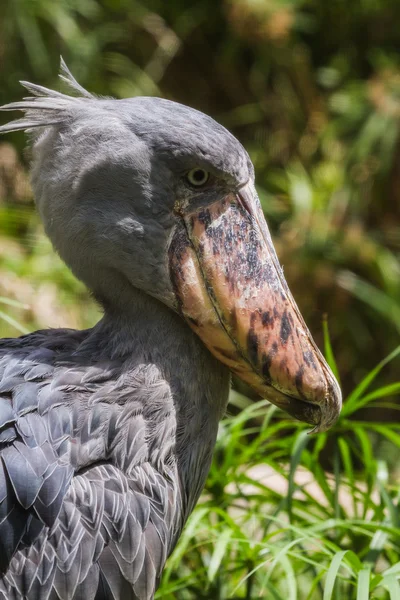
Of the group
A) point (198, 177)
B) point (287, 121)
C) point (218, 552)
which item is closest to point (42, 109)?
point (198, 177)

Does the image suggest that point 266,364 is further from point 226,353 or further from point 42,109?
point 42,109

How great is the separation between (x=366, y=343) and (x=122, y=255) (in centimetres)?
322

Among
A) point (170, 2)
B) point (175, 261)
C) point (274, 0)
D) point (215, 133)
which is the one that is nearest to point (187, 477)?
point (175, 261)

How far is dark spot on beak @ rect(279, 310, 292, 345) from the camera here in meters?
1.58

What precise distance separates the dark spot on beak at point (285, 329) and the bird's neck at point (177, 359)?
165 millimetres

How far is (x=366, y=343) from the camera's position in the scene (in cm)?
466

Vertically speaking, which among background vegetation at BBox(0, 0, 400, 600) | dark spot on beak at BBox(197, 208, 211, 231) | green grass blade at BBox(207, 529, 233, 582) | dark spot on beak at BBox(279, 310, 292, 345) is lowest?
green grass blade at BBox(207, 529, 233, 582)

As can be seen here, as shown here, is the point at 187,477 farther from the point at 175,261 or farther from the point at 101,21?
the point at 101,21

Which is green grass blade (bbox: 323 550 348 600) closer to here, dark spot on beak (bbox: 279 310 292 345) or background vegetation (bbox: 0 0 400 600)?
dark spot on beak (bbox: 279 310 292 345)

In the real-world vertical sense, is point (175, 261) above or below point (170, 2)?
below

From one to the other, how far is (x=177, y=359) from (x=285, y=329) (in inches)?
8.1

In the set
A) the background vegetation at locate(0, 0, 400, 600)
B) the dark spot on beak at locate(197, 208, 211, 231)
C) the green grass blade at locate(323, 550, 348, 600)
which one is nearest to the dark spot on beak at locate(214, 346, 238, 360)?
the dark spot on beak at locate(197, 208, 211, 231)

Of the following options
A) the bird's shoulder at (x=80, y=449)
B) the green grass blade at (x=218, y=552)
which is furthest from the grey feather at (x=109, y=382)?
the green grass blade at (x=218, y=552)

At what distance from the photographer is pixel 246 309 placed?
1.58 metres
